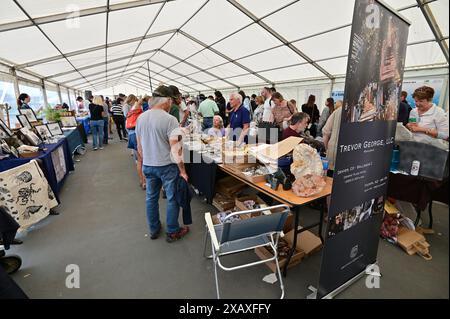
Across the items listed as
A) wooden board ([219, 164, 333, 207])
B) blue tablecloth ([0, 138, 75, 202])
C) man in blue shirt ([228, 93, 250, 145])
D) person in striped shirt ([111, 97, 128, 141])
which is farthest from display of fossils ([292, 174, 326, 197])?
person in striped shirt ([111, 97, 128, 141])

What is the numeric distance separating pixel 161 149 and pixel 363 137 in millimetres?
1516

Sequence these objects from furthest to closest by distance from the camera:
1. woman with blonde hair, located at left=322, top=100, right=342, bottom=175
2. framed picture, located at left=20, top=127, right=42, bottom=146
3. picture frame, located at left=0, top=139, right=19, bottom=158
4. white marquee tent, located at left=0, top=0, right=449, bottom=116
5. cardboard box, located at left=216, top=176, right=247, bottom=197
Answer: white marquee tent, located at left=0, top=0, right=449, bottom=116, framed picture, located at left=20, top=127, right=42, bottom=146, cardboard box, located at left=216, top=176, right=247, bottom=197, picture frame, located at left=0, top=139, right=19, bottom=158, woman with blonde hair, located at left=322, top=100, right=342, bottom=175

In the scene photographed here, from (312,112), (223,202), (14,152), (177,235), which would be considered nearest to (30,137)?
(14,152)

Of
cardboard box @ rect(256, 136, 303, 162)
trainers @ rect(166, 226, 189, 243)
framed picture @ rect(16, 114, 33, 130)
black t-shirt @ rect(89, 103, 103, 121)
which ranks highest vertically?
black t-shirt @ rect(89, 103, 103, 121)

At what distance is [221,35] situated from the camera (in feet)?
20.0

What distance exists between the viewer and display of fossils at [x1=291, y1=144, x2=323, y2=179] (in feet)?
5.70

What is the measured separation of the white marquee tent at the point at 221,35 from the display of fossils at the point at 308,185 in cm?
262

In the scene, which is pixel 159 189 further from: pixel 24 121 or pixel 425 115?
pixel 24 121

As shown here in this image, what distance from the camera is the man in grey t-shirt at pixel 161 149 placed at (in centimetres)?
187

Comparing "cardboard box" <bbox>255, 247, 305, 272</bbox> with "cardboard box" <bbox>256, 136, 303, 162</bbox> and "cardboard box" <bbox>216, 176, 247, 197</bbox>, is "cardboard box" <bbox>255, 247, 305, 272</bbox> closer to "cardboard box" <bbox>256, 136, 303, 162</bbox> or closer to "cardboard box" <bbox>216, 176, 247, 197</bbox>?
"cardboard box" <bbox>256, 136, 303, 162</bbox>

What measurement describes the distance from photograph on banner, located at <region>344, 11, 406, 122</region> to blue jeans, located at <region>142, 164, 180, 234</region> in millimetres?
1492

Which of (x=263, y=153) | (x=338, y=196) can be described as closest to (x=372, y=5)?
(x=338, y=196)

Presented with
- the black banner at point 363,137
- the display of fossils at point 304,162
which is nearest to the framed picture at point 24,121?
the display of fossils at point 304,162

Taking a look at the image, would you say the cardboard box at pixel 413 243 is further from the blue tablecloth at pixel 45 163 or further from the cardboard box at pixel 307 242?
the blue tablecloth at pixel 45 163
